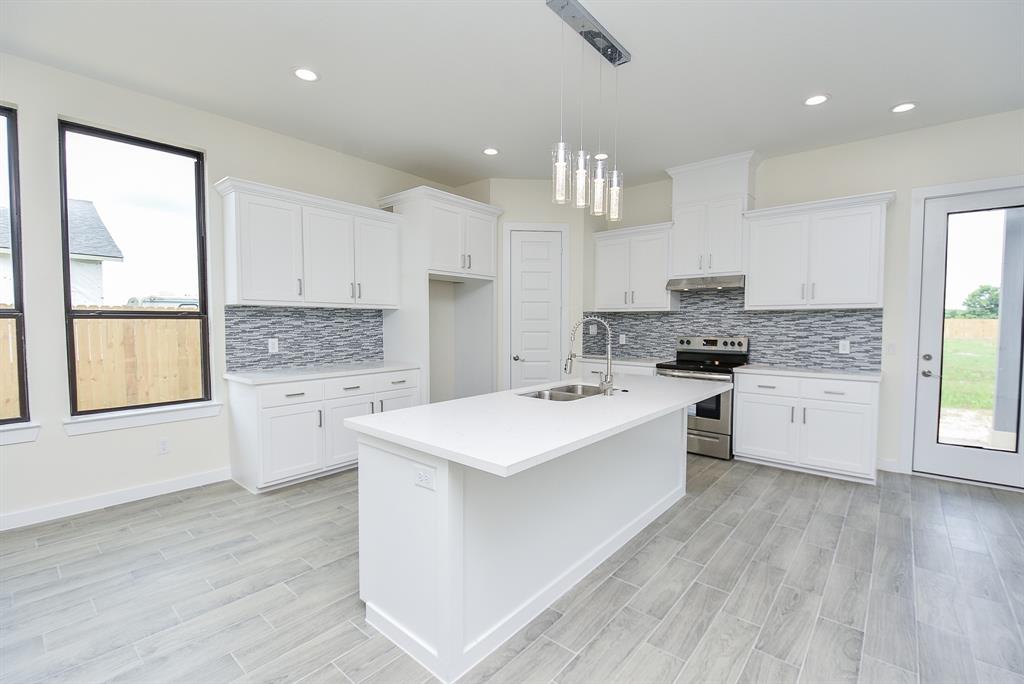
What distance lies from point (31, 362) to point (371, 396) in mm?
2077

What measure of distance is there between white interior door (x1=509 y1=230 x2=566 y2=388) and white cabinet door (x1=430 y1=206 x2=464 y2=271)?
662 mm

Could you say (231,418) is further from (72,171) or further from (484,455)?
(484,455)

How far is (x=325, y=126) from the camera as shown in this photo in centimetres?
363

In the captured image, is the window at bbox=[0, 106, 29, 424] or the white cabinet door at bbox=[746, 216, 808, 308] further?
the white cabinet door at bbox=[746, 216, 808, 308]

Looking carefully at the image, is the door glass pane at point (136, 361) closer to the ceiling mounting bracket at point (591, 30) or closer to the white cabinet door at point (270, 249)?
the white cabinet door at point (270, 249)

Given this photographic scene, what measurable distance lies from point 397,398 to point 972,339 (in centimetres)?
465

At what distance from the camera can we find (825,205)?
3781 mm

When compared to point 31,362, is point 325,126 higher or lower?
higher

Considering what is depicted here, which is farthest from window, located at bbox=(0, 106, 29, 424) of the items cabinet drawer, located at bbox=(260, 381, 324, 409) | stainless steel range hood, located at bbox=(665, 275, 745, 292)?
stainless steel range hood, located at bbox=(665, 275, 745, 292)

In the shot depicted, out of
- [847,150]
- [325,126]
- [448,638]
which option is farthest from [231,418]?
[847,150]

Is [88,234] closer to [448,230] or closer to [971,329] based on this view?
[448,230]

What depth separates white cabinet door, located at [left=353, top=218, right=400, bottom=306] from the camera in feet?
13.2

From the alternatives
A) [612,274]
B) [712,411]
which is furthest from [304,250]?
[712,411]

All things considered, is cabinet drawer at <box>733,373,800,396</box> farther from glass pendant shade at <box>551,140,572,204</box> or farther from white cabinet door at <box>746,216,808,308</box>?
glass pendant shade at <box>551,140,572,204</box>
